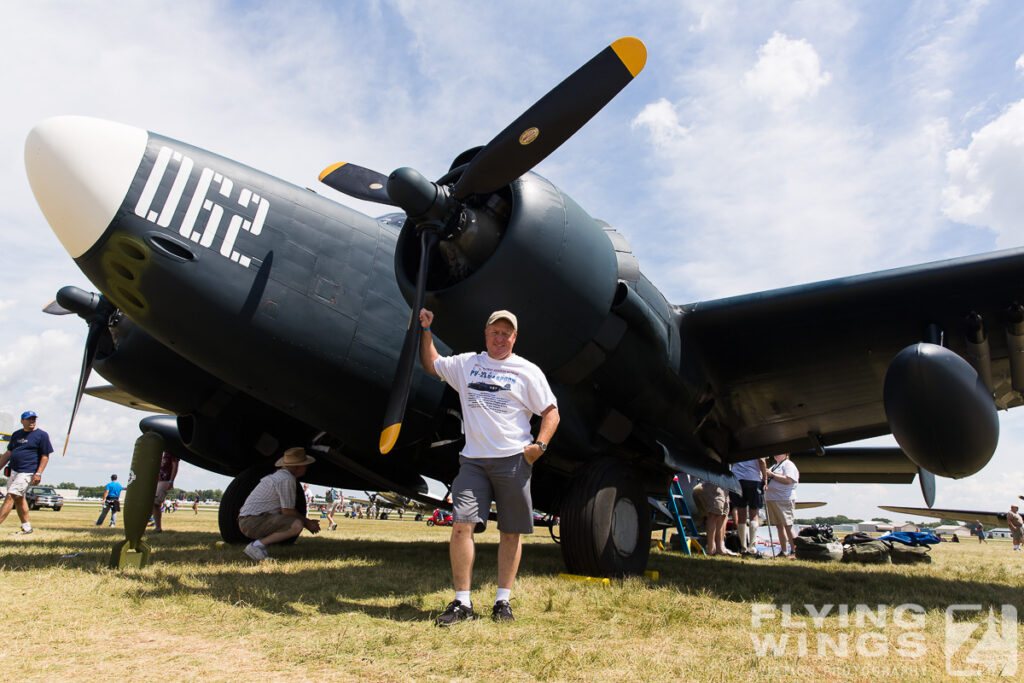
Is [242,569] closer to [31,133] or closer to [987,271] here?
[31,133]

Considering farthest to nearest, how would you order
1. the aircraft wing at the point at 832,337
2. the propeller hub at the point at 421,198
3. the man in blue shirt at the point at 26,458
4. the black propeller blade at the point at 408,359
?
1. the man in blue shirt at the point at 26,458
2. the aircraft wing at the point at 832,337
3. the propeller hub at the point at 421,198
4. the black propeller blade at the point at 408,359

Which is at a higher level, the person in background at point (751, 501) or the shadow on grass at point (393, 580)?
the person in background at point (751, 501)

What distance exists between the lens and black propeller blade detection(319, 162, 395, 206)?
17.9 ft

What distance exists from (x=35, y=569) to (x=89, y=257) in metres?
2.37

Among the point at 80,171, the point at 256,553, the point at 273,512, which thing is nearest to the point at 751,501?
Result: the point at 273,512

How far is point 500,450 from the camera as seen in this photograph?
3.29 m

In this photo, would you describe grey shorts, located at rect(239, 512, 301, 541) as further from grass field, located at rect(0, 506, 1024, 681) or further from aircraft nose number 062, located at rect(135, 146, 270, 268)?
aircraft nose number 062, located at rect(135, 146, 270, 268)

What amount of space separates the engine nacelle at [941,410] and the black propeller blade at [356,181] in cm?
430

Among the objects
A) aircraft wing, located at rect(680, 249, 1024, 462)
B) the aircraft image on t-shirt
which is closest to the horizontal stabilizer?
aircraft wing, located at rect(680, 249, 1024, 462)

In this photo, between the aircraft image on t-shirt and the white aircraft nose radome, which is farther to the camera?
the white aircraft nose radome

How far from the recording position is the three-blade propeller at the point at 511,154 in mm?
4262

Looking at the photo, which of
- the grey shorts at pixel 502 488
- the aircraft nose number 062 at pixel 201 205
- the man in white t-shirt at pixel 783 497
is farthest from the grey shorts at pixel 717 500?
the aircraft nose number 062 at pixel 201 205

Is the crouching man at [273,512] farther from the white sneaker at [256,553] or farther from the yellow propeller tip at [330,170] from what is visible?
the yellow propeller tip at [330,170]

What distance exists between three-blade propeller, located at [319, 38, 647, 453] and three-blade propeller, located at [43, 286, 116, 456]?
4.32 m
